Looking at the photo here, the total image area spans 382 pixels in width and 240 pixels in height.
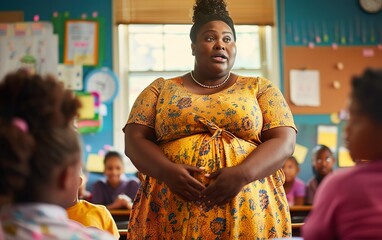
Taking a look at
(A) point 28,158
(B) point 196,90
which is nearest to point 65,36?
(B) point 196,90

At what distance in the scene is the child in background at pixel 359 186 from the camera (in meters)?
1.14

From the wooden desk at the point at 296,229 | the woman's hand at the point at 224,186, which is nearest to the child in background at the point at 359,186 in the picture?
the woman's hand at the point at 224,186

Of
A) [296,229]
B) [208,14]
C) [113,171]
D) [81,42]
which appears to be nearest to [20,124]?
[208,14]

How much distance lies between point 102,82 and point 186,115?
12.8 ft

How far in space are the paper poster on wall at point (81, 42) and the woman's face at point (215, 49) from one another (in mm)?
3737

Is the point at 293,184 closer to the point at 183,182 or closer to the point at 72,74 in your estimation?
the point at 72,74

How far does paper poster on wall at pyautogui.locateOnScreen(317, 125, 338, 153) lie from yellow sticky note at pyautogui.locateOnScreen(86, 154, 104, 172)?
1.95 meters

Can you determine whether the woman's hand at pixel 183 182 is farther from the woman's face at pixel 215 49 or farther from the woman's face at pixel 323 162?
the woman's face at pixel 323 162

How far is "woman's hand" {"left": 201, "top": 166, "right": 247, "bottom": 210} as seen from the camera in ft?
5.70

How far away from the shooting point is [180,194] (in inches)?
70.7

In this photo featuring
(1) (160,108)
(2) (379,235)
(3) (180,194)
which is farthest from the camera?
(1) (160,108)

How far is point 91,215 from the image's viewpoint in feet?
6.99

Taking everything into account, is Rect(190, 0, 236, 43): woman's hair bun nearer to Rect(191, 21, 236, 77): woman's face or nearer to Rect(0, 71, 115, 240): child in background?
Rect(191, 21, 236, 77): woman's face

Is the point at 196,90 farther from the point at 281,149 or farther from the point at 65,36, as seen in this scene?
the point at 65,36
